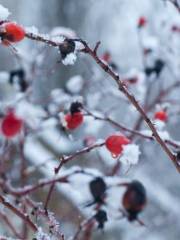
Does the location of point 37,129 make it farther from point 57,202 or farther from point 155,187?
point 155,187

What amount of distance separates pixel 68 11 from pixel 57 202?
2927mm

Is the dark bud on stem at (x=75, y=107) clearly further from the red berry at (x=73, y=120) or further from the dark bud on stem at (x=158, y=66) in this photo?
the dark bud on stem at (x=158, y=66)

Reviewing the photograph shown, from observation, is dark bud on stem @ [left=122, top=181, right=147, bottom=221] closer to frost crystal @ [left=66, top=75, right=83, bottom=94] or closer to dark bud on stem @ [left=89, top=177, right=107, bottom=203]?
dark bud on stem @ [left=89, top=177, right=107, bottom=203]

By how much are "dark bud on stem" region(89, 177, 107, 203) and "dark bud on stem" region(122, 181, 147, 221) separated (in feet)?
0.15

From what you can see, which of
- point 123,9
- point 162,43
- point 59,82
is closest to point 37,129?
point 162,43

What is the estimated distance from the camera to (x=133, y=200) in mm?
864

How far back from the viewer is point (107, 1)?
514 centimetres

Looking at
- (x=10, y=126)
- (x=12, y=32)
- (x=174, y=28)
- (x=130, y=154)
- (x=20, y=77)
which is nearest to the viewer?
(x=12, y=32)

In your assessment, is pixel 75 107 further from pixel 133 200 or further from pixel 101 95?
pixel 101 95

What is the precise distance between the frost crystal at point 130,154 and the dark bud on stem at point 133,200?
0.14 meters

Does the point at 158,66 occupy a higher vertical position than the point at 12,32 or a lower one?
higher

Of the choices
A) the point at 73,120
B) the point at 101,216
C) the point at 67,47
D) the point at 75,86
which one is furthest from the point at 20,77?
the point at 67,47

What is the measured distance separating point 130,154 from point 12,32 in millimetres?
242

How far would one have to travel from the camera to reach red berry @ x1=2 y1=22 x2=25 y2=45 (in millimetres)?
627
